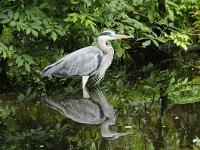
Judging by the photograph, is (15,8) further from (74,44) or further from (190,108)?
(190,108)

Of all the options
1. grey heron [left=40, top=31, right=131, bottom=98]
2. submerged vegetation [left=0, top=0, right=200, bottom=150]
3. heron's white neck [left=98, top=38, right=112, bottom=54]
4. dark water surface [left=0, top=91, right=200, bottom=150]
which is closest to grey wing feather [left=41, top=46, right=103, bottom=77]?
grey heron [left=40, top=31, right=131, bottom=98]

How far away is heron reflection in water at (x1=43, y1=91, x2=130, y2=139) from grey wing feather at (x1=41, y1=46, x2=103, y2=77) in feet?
1.13

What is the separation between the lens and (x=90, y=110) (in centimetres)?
633

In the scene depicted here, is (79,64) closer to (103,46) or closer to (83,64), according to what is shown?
(83,64)

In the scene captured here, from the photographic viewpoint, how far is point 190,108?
20.5 feet

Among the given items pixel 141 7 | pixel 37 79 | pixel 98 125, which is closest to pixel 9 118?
pixel 98 125

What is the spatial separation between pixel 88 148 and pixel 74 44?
2.95 metres

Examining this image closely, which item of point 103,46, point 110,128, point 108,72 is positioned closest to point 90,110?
point 110,128

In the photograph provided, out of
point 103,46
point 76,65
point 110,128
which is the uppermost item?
point 103,46

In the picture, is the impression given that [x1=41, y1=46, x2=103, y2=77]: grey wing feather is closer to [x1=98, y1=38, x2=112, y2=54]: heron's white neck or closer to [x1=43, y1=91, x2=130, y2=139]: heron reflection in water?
[x1=98, y1=38, x2=112, y2=54]: heron's white neck

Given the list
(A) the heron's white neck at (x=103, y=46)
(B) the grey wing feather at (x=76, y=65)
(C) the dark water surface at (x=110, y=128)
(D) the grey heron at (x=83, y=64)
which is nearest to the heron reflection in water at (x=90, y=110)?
(C) the dark water surface at (x=110, y=128)

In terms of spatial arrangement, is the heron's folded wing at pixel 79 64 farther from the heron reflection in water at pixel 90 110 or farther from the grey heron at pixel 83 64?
the heron reflection in water at pixel 90 110

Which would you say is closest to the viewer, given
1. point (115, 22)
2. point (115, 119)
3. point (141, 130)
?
point (141, 130)

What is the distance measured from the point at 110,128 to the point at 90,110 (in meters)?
0.74
